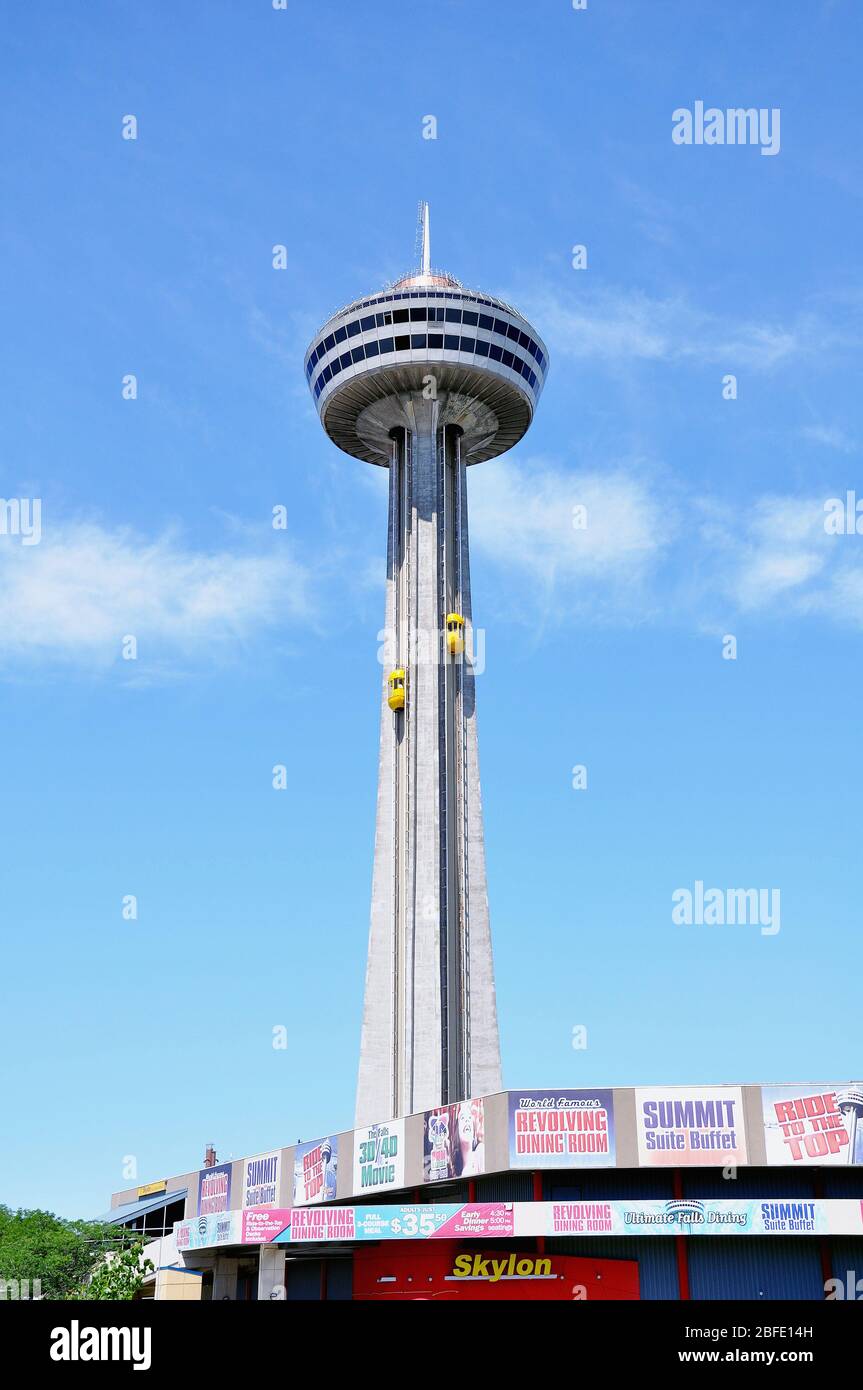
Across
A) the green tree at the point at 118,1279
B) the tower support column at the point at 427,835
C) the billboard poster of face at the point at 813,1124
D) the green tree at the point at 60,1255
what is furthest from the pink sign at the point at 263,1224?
the green tree at the point at 60,1255

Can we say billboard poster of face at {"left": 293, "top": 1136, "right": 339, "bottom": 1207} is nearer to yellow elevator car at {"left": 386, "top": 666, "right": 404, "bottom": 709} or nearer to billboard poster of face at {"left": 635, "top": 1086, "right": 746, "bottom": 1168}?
billboard poster of face at {"left": 635, "top": 1086, "right": 746, "bottom": 1168}

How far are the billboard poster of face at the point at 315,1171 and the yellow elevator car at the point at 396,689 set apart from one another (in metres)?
39.1

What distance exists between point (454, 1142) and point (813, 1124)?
16.3m

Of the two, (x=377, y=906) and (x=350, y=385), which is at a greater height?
(x=350, y=385)

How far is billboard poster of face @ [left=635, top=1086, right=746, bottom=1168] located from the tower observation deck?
36.9 m

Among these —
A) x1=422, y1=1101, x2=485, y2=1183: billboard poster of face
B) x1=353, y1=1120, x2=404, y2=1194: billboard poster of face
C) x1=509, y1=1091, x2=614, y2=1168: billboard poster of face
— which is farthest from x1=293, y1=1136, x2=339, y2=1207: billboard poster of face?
x1=509, y1=1091, x2=614, y2=1168: billboard poster of face

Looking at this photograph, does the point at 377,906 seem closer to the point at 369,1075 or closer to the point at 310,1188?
the point at 369,1075

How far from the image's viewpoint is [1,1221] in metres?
127

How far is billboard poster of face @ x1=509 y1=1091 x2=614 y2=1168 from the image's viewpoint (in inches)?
2244

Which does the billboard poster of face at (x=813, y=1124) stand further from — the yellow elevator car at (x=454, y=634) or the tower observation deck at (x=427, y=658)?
the yellow elevator car at (x=454, y=634)

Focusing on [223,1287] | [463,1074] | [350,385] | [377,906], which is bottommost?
[223,1287]

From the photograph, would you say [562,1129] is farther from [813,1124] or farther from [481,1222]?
[813,1124]
